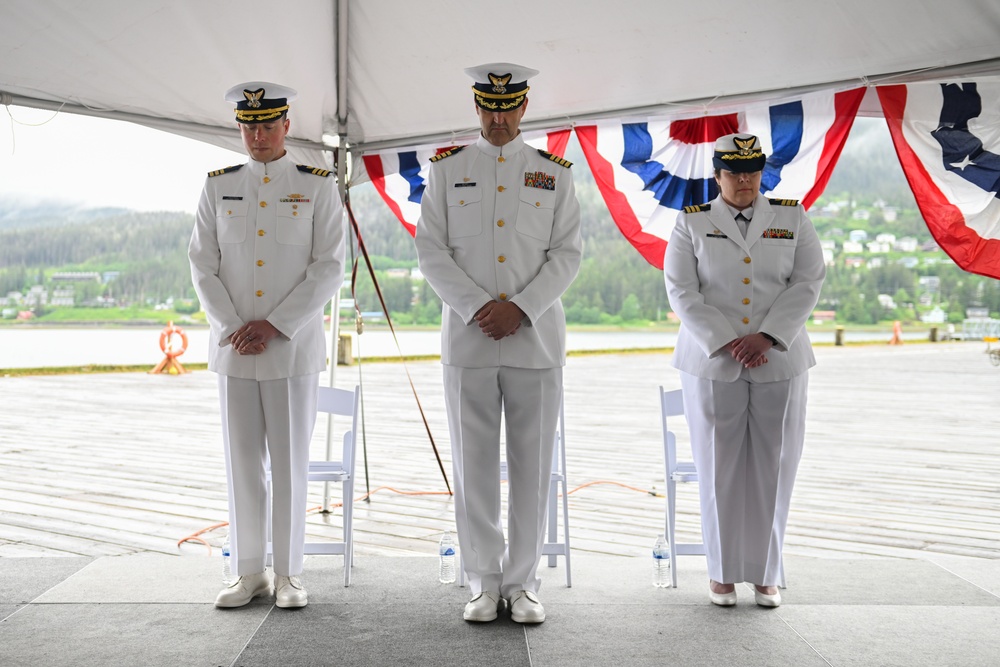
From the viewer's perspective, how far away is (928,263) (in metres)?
50.2

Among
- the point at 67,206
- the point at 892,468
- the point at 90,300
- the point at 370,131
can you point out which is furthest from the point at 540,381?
the point at 67,206

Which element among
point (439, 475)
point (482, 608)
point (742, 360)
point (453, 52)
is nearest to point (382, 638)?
point (482, 608)

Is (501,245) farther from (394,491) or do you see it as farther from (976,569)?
(394,491)

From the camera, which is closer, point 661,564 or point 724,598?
point 724,598

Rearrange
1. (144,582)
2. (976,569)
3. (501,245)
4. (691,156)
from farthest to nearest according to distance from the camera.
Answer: (691,156), (976,569), (144,582), (501,245)

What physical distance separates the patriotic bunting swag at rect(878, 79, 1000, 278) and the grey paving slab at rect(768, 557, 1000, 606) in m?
1.28

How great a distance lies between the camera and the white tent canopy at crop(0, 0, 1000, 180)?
11.2 feet

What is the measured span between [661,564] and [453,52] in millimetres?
2424

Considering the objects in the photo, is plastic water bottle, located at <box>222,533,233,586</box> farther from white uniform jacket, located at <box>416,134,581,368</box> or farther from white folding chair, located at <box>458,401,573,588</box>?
white uniform jacket, located at <box>416,134,581,368</box>

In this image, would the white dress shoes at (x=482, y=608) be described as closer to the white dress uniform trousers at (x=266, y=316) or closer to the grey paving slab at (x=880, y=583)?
the white dress uniform trousers at (x=266, y=316)

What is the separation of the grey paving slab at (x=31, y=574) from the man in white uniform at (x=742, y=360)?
261 cm

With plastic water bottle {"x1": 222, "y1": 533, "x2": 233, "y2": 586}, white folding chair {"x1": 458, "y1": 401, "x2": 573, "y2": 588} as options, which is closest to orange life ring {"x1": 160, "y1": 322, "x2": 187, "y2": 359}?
plastic water bottle {"x1": 222, "y1": 533, "x2": 233, "y2": 586}

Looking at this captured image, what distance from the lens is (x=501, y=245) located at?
3.21 metres

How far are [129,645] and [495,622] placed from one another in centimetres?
119
